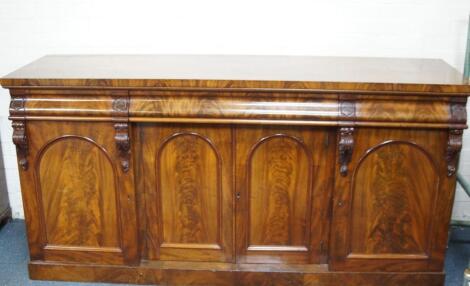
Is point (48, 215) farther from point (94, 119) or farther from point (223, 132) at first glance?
point (223, 132)

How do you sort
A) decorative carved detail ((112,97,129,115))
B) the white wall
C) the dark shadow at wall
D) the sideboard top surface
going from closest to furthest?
the sideboard top surface, decorative carved detail ((112,97,129,115)), the white wall, the dark shadow at wall

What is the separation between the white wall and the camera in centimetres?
287

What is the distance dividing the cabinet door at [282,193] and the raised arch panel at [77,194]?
596 millimetres

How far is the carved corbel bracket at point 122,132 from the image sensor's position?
2342mm

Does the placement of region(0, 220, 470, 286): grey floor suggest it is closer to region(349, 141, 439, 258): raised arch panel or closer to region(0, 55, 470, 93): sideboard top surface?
region(349, 141, 439, 258): raised arch panel

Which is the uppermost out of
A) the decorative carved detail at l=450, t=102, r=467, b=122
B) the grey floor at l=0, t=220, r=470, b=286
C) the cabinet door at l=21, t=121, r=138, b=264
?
the decorative carved detail at l=450, t=102, r=467, b=122

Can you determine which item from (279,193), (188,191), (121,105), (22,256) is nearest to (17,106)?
(121,105)

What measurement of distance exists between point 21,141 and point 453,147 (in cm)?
185

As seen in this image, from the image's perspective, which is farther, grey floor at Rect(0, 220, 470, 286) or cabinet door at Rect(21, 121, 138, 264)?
grey floor at Rect(0, 220, 470, 286)

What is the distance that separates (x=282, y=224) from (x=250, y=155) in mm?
370

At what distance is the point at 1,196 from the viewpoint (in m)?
3.24

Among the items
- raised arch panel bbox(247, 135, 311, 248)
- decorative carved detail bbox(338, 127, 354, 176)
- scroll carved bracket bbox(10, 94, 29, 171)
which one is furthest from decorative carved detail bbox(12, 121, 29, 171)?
decorative carved detail bbox(338, 127, 354, 176)

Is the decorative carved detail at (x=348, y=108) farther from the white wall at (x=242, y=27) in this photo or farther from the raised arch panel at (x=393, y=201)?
the white wall at (x=242, y=27)

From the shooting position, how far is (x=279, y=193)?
8.16ft
